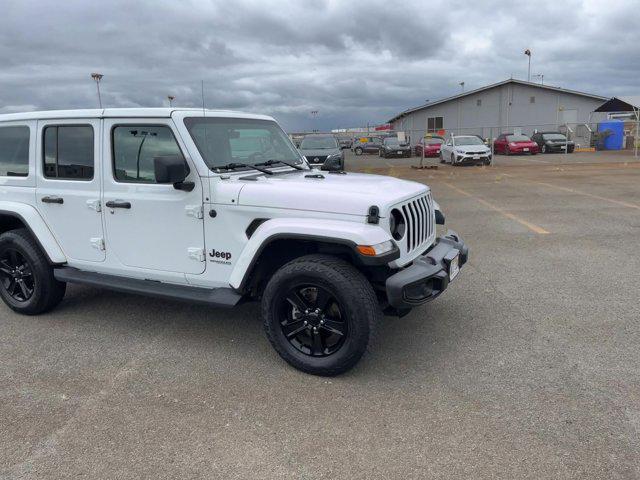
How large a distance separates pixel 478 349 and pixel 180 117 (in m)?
2.90

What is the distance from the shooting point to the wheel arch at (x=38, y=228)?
180 inches

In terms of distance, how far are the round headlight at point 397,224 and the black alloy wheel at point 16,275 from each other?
336 centimetres

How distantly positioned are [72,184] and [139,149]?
77 cm

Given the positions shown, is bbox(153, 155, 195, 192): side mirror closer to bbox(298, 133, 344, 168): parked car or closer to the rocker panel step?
the rocker panel step

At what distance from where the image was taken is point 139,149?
4.14 meters

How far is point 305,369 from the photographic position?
365 cm

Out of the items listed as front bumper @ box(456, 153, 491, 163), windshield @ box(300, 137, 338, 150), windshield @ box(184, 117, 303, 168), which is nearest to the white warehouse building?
front bumper @ box(456, 153, 491, 163)

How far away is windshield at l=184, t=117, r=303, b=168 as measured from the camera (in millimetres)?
4016

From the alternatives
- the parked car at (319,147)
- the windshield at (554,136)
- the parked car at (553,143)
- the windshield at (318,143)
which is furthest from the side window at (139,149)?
the windshield at (554,136)

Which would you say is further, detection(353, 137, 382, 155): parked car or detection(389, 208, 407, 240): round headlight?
detection(353, 137, 382, 155): parked car

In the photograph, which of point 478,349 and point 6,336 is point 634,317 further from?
point 6,336

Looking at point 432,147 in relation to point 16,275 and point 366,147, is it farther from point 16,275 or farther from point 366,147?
point 16,275

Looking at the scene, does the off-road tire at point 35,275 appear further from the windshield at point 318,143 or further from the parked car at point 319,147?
the windshield at point 318,143

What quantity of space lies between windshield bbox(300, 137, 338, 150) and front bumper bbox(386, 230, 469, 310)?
47.4 feet
